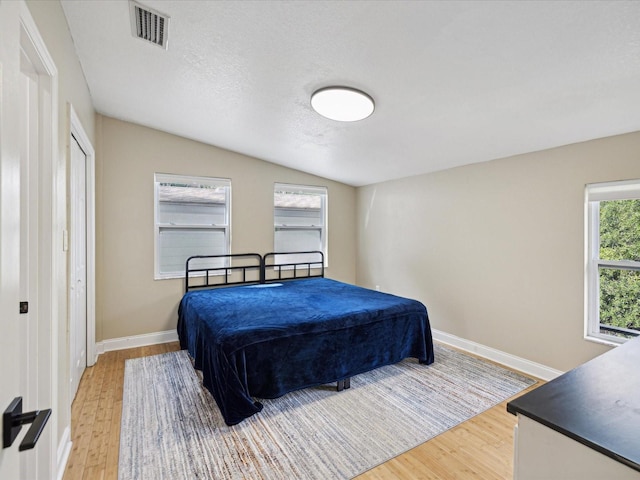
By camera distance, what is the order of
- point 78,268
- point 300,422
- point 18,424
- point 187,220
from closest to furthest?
point 18,424 → point 300,422 → point 78,268 → point 187,220

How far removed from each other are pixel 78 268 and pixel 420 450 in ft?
10.3

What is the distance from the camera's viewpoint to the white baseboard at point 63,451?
5.85ft

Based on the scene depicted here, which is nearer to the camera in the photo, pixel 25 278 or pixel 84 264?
pixel 25 278

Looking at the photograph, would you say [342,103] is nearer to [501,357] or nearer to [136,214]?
[136,214]

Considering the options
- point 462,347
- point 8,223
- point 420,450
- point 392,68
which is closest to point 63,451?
point 8,223

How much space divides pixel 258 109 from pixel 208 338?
79.9 inches

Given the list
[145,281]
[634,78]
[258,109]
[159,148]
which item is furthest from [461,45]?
[145,281]

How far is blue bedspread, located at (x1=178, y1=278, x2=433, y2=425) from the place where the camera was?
2.30m

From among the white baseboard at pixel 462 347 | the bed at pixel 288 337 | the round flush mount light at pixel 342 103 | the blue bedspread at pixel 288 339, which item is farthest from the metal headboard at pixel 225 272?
the round flush mount light at pixel 342 103

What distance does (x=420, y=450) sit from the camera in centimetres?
202

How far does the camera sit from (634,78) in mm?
1862

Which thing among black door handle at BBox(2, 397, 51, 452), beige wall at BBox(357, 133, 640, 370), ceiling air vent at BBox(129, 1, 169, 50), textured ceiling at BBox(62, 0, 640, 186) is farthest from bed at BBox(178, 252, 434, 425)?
ceiling air vent at BBox(129, 1, 169, 50)

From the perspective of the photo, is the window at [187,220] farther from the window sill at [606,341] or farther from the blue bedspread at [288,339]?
the window sill at [606,341]

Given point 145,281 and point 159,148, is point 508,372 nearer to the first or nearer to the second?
point 145,281
